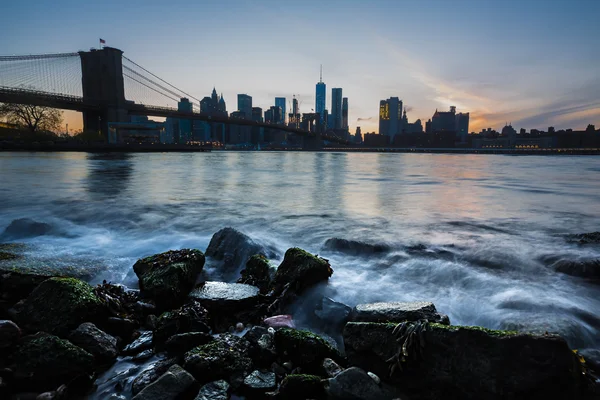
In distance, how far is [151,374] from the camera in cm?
257

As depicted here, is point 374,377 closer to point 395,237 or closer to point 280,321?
point 280,321

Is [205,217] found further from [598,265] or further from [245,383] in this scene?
[598,265]

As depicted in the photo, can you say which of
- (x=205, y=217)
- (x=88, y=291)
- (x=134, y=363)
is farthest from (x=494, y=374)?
(x=205, y=217)

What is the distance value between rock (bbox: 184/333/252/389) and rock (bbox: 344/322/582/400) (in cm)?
102

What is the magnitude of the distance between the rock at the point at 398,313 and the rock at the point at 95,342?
2091 millimetres

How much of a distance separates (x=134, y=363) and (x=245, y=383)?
3.33 feet

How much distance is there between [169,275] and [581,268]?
5.68 m

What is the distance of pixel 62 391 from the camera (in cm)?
242

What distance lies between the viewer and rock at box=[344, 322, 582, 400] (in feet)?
6.93

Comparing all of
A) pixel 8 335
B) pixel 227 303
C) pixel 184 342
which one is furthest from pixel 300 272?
pixel 8 335

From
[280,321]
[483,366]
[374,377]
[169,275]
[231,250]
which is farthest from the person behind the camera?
[231,250]

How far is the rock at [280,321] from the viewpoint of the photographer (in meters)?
3.36

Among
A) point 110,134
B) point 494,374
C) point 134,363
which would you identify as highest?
point 110,134

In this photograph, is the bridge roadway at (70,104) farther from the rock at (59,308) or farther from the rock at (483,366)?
the rock at (483,366)
